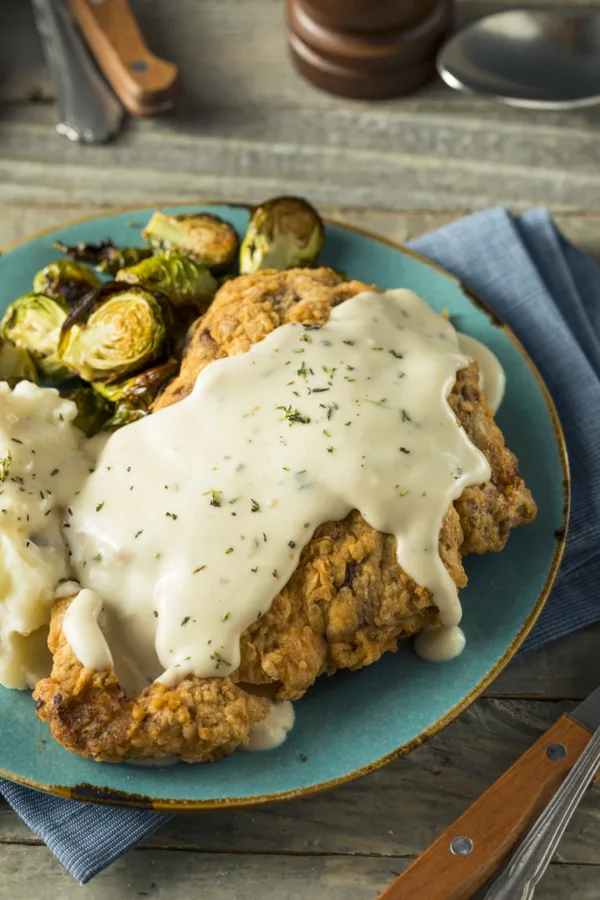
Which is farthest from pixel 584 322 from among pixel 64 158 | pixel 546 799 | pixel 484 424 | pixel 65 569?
pixel 64 158

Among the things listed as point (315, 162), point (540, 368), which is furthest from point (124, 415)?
point (315, 162)

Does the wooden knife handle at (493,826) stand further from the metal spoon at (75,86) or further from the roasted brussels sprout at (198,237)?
the metal spoon at (75,86)

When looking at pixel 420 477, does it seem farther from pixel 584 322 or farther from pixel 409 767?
pixel 584 322

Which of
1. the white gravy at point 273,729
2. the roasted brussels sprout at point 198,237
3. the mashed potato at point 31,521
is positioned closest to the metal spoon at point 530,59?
the roasted brussels sprout at point 198,237

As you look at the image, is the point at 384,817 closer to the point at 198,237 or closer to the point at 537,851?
the point at 537,851

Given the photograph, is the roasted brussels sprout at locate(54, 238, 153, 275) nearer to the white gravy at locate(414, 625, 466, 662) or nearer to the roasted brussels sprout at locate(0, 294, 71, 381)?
the roasted brussels sprout at locate(0, 294, 71, 381)

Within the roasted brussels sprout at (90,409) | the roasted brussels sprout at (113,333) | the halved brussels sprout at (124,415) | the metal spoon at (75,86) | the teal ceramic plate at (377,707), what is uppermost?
the metal spoon at (75,86)
